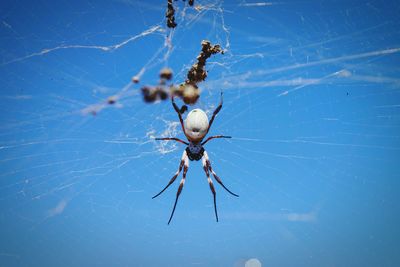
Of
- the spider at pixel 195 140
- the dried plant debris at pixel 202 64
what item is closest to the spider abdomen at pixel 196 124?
the spider at pixel 195 140

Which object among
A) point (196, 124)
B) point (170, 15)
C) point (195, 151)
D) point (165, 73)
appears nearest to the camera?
point (165, 73)

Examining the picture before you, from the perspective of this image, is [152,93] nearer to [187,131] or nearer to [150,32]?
[187,131]

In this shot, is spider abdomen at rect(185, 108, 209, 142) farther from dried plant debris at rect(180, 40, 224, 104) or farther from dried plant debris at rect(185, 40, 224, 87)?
dried plant debris at rect(185, 40, 224, 87)

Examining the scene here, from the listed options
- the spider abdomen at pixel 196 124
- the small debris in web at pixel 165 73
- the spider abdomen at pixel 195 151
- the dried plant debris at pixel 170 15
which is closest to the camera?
the small debris in web at pixel 165 73

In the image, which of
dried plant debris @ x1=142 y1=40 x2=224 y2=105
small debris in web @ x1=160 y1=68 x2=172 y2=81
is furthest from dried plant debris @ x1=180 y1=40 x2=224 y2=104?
small debris in web @ x1=160 y1=68 x2=172 y2=81

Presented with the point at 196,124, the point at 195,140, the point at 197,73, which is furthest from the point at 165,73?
the point at 195,140

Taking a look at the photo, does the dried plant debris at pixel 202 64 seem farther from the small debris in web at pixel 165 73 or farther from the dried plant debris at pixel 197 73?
the small debris in web at pixel 165 73

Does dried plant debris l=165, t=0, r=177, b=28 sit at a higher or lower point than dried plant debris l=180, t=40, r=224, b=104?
higher

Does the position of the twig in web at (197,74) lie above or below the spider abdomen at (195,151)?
above

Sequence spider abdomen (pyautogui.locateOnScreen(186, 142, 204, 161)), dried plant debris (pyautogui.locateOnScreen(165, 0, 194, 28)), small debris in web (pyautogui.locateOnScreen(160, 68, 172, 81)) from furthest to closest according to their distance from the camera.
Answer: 1. spider abdomen (pyautogui.locateOnScreen(186, 142, 204, 161))
2. dried plant debris (pyautogui.locateOnScreen(165, 0, 194, 28))
3. small debris in web (pyautogui.locateOnScreen(160, 68, 172, 81))

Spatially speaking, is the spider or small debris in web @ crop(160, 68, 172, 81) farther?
the spider

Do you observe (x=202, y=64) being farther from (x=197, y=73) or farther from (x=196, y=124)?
(x=196, y=124)

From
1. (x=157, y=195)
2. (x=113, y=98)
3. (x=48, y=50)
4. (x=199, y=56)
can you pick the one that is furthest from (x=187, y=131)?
(x=48, y=50)
